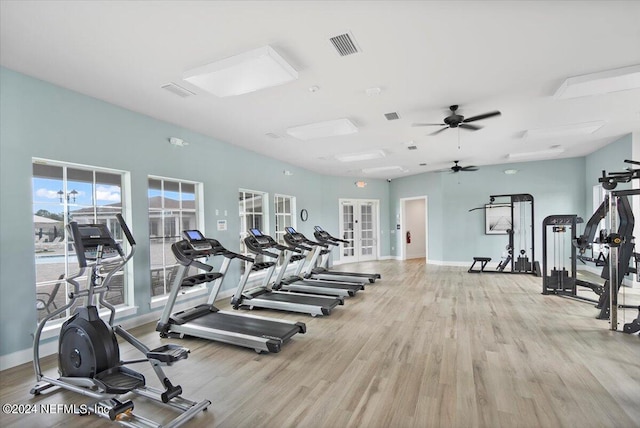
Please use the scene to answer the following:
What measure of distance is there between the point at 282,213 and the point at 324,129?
3543 mm

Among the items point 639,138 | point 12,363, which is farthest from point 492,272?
point 12,363

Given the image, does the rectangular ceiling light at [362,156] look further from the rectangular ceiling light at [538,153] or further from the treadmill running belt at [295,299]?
the treadmill running belt at [295,299]

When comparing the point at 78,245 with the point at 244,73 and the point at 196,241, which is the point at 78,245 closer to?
the point at 196,241

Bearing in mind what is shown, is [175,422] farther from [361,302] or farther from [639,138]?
[639,138]

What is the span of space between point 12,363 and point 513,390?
4.75 m

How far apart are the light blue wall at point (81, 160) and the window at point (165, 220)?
230mm

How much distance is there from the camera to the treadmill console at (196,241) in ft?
12.7

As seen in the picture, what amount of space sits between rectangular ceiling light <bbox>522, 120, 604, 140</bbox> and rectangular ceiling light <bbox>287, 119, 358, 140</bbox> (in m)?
3.31

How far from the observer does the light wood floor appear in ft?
7.34

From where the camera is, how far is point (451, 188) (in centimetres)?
955

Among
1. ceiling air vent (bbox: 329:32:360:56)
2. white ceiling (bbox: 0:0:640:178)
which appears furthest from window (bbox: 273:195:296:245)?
ceiling air vent (bbox: 329:32:360:56)

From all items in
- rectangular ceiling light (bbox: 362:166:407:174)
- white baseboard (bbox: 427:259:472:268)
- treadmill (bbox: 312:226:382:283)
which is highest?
rectangular ceiling light (bbox: 362:166:407:174)

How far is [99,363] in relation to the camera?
2.38 m

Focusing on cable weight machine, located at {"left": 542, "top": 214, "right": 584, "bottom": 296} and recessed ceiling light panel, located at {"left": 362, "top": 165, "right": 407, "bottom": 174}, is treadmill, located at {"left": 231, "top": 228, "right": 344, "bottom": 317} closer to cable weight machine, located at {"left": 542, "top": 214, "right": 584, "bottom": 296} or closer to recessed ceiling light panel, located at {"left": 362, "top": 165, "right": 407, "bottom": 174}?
cable weight machine, located at {"left": 542, "top": 214, "right": 584, "bottom": 296}
